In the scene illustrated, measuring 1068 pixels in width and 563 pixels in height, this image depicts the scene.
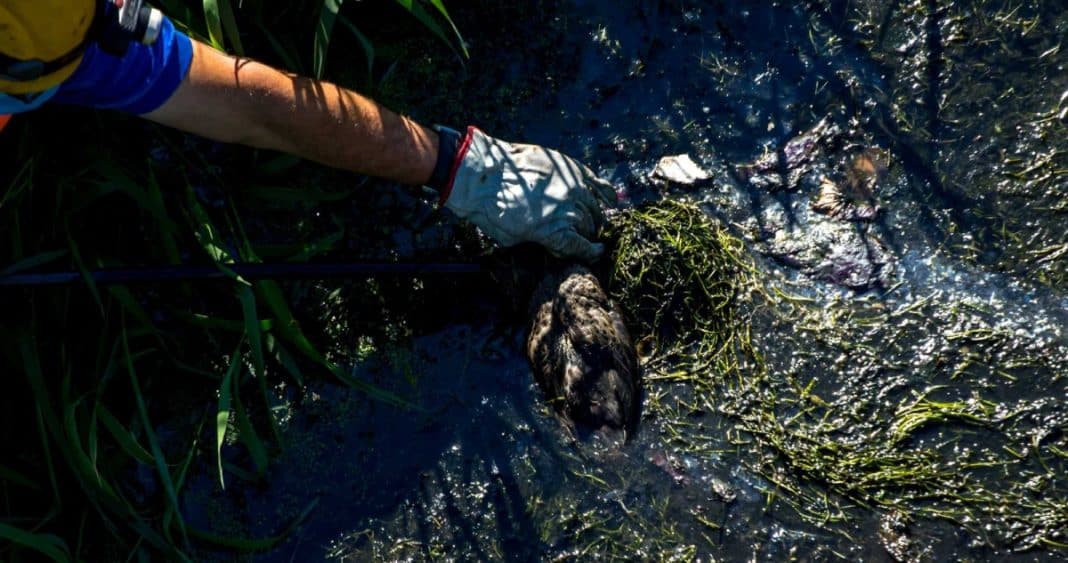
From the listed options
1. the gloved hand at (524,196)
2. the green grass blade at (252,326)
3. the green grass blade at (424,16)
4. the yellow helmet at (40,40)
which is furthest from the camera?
the green grass blade at (424,16)

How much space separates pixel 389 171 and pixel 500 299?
0.59 m

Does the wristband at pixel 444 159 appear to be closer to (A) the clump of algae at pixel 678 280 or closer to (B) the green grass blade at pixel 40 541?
(A) the clump of algae at pixel 678 280

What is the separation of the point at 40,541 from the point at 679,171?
236cm

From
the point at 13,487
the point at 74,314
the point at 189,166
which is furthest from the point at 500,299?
the point at 13,487

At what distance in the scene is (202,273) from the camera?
2.78 meters

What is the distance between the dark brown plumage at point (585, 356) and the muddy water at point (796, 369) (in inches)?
3.5

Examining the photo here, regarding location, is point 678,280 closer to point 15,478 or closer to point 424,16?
point 424,16

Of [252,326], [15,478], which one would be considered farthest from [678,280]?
[15,478]

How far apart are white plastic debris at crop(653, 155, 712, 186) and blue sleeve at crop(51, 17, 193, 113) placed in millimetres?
1600

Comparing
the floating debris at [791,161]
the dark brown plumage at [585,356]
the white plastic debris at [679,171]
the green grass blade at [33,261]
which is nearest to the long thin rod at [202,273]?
the green grass blade at [33,261]

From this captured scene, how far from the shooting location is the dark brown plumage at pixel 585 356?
9.46 ft

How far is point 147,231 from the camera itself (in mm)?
3115

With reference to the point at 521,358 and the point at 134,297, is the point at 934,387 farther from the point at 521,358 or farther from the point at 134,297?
the point at 134,297

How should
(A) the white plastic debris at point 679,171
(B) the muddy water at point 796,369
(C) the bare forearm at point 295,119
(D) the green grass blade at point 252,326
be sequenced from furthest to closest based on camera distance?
(A) the white plastic debris at point 679,171
(D) the green grass blade at point 252,326
(B) the muddy water at point 796,369
(C) the bare forearm at point 295,119
